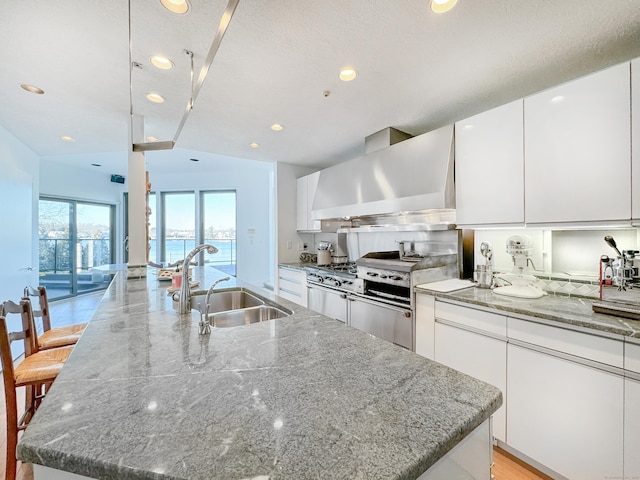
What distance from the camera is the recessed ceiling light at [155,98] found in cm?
218

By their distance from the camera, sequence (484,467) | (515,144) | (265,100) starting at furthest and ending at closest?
1. (265,100)
2. (515,144)
3. (484,467)

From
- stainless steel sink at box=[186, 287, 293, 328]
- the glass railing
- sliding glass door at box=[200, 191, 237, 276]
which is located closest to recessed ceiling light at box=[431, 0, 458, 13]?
stainless steel sink at box=[186, 287, 293, 328]

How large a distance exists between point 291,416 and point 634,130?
2.14m

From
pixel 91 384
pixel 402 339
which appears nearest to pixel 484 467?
pixel 91 384

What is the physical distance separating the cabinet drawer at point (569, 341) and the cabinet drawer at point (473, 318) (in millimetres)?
51

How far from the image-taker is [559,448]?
4.78 ft

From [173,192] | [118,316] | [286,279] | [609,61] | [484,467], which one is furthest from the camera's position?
[173,192]

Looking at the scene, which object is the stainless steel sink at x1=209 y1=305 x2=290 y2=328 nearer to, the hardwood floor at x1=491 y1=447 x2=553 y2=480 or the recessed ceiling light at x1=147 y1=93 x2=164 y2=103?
the hardwood floor at x1=491 y1=447 x2=553 y2=480

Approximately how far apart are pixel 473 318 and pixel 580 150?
1.18m

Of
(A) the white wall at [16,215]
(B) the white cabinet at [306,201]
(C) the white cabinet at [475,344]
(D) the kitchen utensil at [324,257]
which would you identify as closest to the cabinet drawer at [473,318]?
(C) the white cabinet at [475,344]

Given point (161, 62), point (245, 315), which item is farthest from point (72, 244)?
point (245, 315)

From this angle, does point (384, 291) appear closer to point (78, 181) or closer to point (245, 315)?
point (245, 315)

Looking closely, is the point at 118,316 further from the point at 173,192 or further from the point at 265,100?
the point at 173,192

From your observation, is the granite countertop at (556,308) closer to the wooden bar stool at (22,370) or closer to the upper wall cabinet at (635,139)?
the upper wall cabinet at (635,139)
